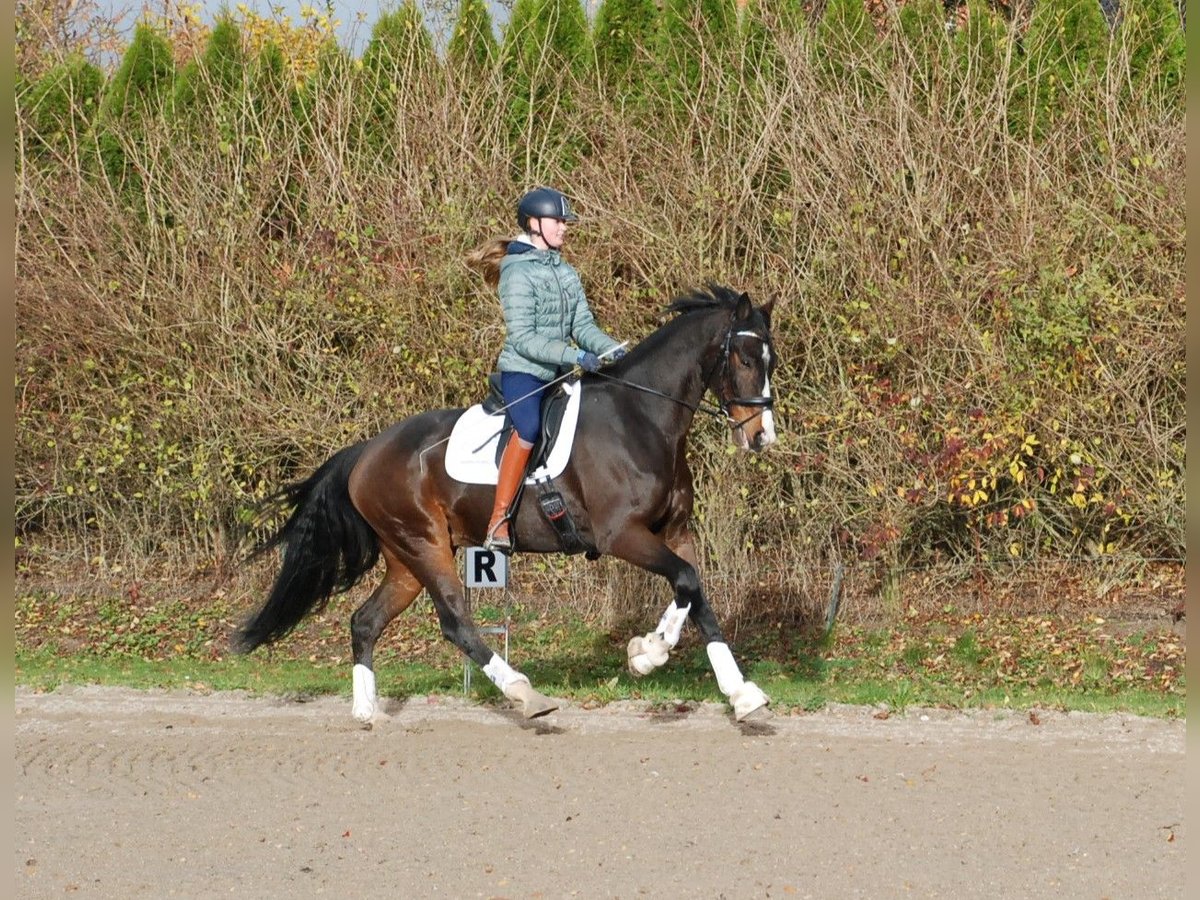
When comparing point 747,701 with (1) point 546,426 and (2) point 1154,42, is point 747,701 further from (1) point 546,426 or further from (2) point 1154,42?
(2) point 1154,42

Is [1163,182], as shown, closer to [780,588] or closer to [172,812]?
[780,588]

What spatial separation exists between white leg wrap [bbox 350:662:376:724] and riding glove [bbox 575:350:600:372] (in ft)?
7.60

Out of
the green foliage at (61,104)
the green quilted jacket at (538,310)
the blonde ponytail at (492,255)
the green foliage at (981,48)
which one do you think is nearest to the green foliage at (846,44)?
the green foliage at (981,48)

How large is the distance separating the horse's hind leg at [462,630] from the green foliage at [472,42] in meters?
5.80

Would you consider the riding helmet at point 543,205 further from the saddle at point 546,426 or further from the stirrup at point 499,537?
the stirrup at point 499,537

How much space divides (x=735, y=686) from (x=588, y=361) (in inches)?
75.5

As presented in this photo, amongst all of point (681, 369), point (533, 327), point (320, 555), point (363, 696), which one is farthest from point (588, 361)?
point (363, 696)

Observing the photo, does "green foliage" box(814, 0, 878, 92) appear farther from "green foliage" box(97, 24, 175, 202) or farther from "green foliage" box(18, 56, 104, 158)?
"green foliage" box(18, 56, 104, 158)

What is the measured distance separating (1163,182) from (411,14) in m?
6.47

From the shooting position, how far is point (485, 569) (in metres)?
9.93

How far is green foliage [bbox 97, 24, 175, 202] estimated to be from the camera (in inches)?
572

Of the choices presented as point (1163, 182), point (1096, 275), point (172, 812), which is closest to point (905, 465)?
point (1096, 275)

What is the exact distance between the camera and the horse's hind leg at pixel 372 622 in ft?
30.5

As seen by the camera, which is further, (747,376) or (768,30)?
(768,30)
